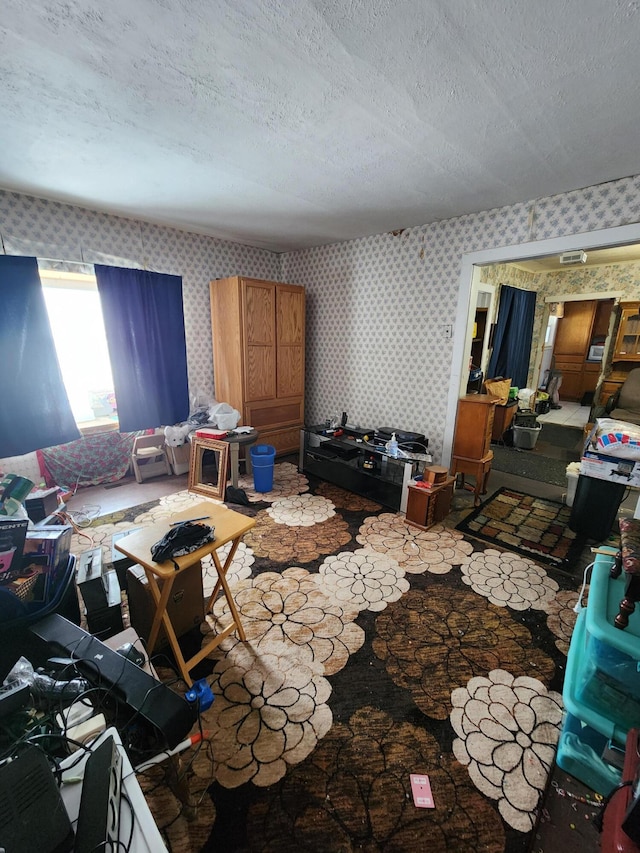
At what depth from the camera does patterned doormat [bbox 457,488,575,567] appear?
2.90 meters

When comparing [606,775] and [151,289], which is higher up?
[151,289]

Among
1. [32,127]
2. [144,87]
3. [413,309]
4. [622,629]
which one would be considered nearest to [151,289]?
[32,127]

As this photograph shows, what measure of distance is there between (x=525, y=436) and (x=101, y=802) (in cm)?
574

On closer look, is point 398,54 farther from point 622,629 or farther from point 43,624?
point 43,624

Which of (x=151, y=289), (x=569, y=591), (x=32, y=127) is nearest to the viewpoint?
(x=32, y=127)

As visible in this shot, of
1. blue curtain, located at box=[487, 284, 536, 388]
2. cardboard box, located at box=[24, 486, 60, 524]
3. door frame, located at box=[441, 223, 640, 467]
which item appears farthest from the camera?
blue curtain, located at box=[487, 284, 536, 388]

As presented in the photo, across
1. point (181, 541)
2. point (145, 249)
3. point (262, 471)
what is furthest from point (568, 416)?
point (181, 541)

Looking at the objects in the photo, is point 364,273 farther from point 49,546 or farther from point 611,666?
point 611,666

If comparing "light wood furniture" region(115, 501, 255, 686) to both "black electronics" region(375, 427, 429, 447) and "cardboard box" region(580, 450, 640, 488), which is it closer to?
"black electronics" region(375, 427, 429, 447)

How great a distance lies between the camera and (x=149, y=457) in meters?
4.14

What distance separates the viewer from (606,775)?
1326 millimetres

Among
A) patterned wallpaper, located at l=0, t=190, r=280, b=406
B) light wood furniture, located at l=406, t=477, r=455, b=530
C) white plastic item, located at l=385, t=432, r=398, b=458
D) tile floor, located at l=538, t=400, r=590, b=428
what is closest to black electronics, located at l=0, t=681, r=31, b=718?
light wood furniture, located at l=406, t=477, r=455, b=530

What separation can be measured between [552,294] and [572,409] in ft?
8.43

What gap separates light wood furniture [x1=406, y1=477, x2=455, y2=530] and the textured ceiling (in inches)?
95.0
